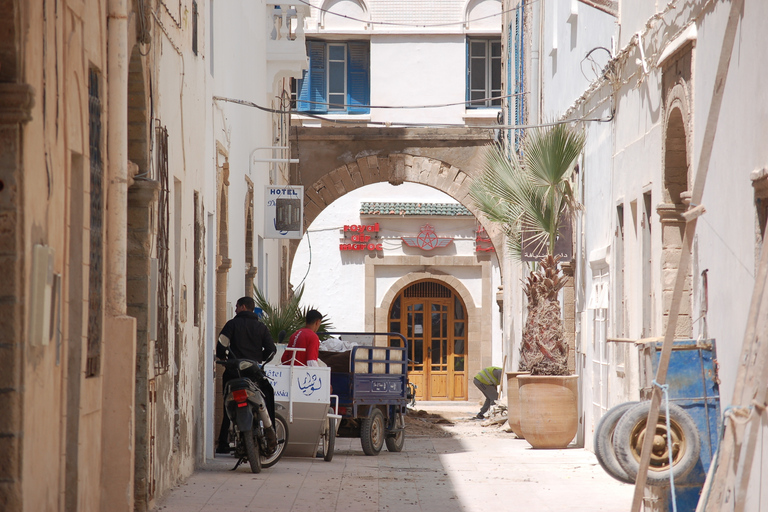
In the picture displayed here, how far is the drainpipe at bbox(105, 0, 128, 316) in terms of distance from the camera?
6.86 meters

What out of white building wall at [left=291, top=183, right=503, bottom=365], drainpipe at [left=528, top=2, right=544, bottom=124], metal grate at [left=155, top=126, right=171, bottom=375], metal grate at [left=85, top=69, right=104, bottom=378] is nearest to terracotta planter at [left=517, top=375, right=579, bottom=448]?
drainpipe at [left=528, top=2, right=544, bottom=124]

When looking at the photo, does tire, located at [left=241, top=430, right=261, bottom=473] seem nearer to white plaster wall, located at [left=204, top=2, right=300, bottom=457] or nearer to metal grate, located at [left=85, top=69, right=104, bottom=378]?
white plaster wall, located at [left=204, top=2, right=300, bottom=457]

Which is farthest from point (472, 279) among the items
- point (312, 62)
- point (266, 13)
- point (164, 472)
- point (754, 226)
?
point (754, 226)

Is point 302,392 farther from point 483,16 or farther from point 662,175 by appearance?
point 483,16

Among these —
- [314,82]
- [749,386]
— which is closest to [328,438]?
[749,386]

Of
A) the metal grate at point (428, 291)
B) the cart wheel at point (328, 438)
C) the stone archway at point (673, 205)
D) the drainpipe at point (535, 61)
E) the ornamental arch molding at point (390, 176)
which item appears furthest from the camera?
the metal grate at point (428, 291)

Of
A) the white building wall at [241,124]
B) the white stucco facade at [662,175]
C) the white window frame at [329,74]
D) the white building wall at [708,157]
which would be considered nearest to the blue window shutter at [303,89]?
the white window frame at [329,74]

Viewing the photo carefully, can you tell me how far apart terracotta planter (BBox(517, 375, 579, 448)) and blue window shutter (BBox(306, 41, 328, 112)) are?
15661 mm

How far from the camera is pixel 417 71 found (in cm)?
2888

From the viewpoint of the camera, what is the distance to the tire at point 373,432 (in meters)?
12.8

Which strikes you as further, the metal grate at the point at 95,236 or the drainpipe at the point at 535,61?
the drainpipe at the point at 535,61

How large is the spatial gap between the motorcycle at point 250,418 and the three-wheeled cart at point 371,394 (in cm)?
220

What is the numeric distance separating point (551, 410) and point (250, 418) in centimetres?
510

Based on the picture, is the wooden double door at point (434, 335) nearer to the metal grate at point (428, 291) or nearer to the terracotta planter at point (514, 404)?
the metal grate at point (428, 291)
